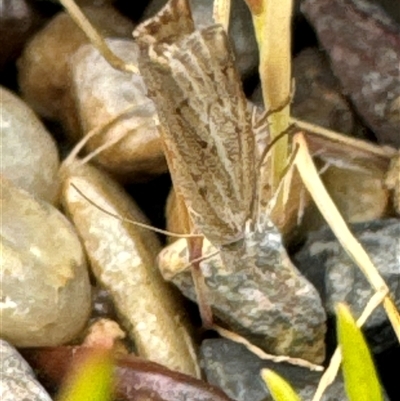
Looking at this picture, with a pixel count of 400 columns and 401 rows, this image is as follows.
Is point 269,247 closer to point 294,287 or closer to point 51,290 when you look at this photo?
point 294,287

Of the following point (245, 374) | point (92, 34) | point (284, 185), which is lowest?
point (245, 374)

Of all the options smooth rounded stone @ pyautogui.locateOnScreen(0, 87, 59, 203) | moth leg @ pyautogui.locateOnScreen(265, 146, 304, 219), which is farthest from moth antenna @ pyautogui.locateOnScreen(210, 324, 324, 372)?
smooth rounded stone @ pyautogui.locateOnScreen(0, 87, 59, 203)

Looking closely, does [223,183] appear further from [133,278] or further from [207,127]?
[133,278]

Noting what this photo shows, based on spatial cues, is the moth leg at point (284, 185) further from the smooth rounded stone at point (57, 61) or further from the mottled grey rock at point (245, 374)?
the smooth rounded stone at point (57, 61)

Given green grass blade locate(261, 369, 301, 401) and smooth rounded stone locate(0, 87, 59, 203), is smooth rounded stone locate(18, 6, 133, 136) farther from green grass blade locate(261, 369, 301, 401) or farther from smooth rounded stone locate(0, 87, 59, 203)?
green grass blade locate(261, 369, 301, 401)

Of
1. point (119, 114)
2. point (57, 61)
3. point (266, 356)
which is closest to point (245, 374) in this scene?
point (266, 356)

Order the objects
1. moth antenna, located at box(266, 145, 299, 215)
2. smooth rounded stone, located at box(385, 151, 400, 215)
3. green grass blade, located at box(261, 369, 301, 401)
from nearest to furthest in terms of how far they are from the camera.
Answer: green grass blade, located at box(261, 369, 301, 401) < moth antenna, located at box(266, 145, 299, 215) < smooth rounded stone, located at box(385, 151, 400, 215)

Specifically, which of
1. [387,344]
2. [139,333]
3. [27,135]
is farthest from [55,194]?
[387,344]
